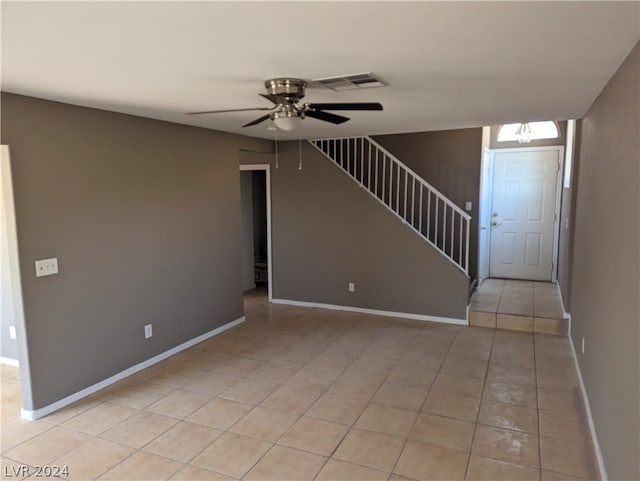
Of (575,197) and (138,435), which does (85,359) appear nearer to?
(138,435)

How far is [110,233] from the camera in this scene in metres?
3.58

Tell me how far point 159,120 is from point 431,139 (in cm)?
392

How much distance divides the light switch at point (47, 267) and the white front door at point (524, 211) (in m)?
5.91

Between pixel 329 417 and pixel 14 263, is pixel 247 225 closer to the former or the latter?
pixel 14 263

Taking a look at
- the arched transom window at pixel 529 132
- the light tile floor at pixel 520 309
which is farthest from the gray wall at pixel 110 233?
the arched transom window at pixel 529 132

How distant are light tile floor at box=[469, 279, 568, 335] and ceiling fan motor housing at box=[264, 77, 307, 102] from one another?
367cm

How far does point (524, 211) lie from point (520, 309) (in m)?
1.97

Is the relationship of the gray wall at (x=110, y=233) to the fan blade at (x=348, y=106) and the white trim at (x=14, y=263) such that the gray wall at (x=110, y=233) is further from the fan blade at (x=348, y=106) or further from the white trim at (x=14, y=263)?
the fan blade at (x=348, y=106)

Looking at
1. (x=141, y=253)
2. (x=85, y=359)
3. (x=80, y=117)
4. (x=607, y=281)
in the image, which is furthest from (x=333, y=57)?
(x=85, y=359)

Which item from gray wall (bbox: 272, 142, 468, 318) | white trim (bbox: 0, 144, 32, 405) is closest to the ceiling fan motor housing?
white trim (bbox: 0, 144, 32, 405)

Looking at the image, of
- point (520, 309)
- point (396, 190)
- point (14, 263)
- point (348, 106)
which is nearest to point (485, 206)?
point (396, 190)

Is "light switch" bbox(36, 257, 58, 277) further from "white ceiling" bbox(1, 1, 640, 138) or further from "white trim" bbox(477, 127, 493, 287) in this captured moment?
"white trim" bbox(477, 127, 493, 287)

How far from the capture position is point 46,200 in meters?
3.08

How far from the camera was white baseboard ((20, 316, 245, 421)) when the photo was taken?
3.11 metres
